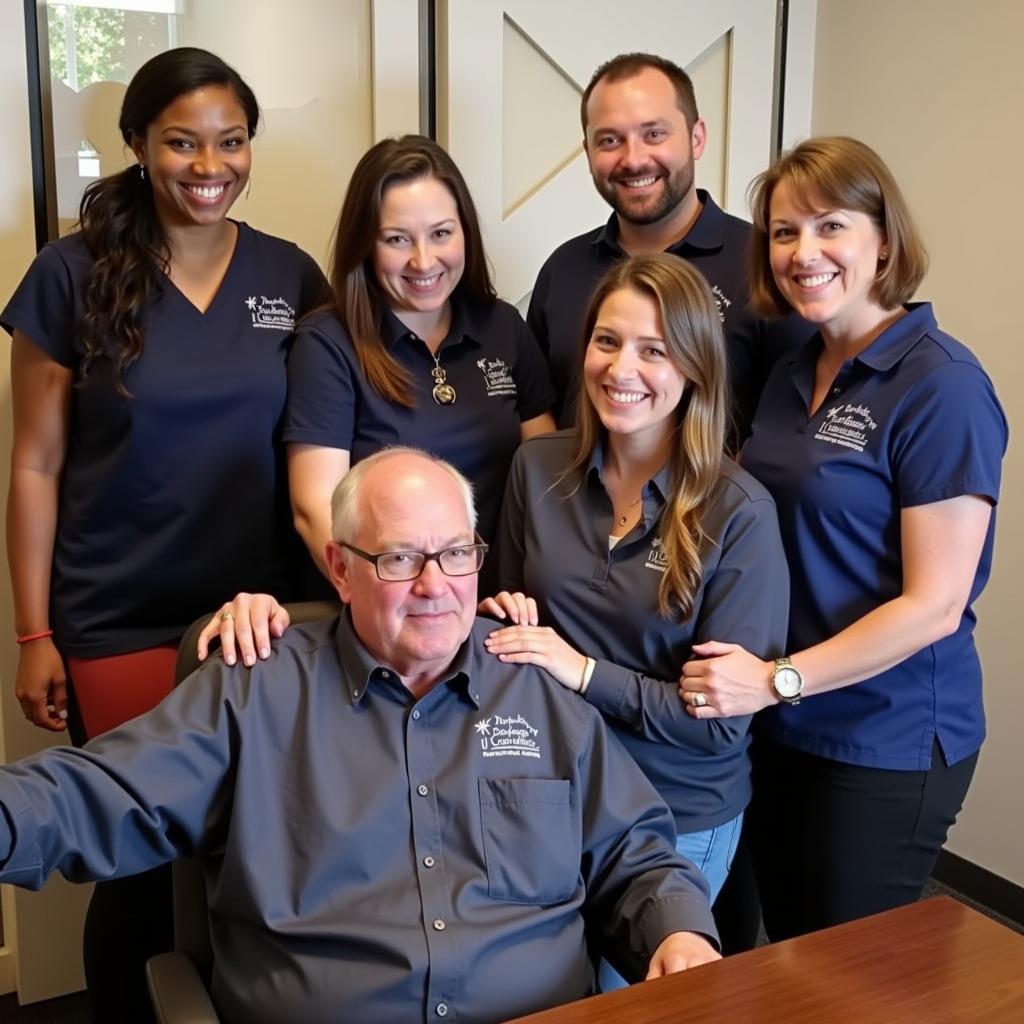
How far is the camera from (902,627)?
174 centimetres

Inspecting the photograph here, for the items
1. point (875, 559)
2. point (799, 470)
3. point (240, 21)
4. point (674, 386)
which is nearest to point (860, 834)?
point (875, 559)

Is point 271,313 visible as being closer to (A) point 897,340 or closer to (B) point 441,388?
(B) point 441,388

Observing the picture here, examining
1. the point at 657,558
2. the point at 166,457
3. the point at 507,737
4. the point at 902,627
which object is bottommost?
the point at 507,737

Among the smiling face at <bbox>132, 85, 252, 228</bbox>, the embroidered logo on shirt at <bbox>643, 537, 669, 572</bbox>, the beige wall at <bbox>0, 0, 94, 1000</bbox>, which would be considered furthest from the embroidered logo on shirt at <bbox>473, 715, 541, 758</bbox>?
the beige wall at <bbox>0, 0, 94, 1000</bbox>

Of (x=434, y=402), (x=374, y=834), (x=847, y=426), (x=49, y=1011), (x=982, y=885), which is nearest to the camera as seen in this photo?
(x=374, y=834)

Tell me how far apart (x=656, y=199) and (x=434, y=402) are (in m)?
0.66

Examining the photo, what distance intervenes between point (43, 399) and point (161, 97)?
590 millimetres

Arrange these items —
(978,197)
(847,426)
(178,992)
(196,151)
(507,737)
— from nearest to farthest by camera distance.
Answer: (178,992) → (507,737) → (847,426) → (196,151) → (978,197)

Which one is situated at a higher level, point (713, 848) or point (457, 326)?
point (457, 326)

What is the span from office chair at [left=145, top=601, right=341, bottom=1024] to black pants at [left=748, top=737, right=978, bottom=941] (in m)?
0.87

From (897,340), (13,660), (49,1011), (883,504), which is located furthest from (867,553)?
(49,1011)

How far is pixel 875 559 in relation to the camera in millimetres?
1822

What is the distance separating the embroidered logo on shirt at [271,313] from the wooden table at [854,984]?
144 cm

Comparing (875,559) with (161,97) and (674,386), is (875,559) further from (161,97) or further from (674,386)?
(161,97)
